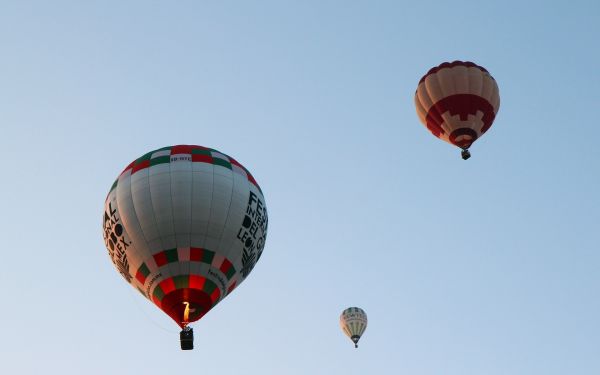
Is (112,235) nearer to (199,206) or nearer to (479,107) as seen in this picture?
(199,206)

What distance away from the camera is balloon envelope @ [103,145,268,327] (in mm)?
23484

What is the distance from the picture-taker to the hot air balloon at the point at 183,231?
2348cm

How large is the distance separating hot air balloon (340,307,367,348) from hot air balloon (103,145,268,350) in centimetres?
2248

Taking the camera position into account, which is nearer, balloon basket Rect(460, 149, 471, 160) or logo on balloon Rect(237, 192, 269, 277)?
logo on balloon Rect(237, 192, 269, 277)

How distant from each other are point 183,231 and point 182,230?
4cm

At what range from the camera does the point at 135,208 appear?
24000 mm

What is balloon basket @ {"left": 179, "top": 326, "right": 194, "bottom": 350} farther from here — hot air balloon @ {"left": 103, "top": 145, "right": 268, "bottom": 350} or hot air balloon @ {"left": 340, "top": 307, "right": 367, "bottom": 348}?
hot air balloon @ {"left": 340, "top": 307, "right": 367, "bottom": 348}

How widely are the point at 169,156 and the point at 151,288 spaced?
401cm

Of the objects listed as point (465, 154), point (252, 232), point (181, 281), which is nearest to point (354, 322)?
point (465, 154)

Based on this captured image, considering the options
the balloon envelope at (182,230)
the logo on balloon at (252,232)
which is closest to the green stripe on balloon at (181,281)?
the balloon envelope at (182,230)

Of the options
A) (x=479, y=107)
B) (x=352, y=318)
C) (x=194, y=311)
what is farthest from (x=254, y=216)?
(x=352, y=318)

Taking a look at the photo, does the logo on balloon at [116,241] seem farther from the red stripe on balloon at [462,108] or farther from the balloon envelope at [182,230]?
the red stripe on balloon at [462,108]

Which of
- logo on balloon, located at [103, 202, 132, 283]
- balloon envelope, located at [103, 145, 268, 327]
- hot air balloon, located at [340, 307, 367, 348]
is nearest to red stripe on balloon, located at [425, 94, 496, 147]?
balloon envelope, located at [103, 145, 268, 327]

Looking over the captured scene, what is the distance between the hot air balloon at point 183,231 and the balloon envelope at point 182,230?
0.09ft
